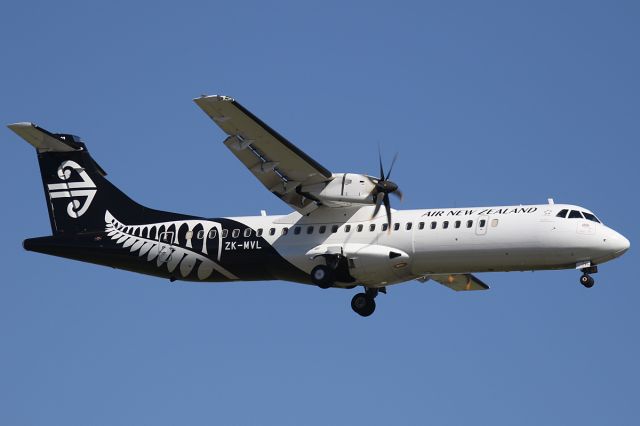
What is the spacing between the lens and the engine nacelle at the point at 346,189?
2633 centimetres

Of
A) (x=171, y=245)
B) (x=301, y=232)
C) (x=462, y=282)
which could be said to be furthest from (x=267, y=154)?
(x=462, y=282)

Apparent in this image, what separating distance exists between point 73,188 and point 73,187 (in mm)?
26

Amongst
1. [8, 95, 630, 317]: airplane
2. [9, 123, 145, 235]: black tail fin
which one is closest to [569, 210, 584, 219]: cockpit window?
[8, 95, 630, 317]: airplane

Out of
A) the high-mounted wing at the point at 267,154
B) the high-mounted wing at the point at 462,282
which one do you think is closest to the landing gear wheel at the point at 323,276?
the high-mounted wing at the point at 267,154

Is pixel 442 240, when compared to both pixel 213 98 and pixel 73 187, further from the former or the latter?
pixel 73 187

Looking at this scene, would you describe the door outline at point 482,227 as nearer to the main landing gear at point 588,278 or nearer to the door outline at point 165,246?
the main landing gear at point 588,278

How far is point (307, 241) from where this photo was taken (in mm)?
27344

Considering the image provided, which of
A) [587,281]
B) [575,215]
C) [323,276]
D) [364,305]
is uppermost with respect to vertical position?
[575,215]

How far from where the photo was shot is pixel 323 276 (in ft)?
87.4

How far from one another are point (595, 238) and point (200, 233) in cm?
956

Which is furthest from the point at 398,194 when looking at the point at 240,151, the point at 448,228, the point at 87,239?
the point at 87,239

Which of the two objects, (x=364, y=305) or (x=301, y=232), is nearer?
(x=301, y=232)

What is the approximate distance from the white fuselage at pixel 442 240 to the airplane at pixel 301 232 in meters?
0.02

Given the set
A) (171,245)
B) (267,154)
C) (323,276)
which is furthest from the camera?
(171,245)
